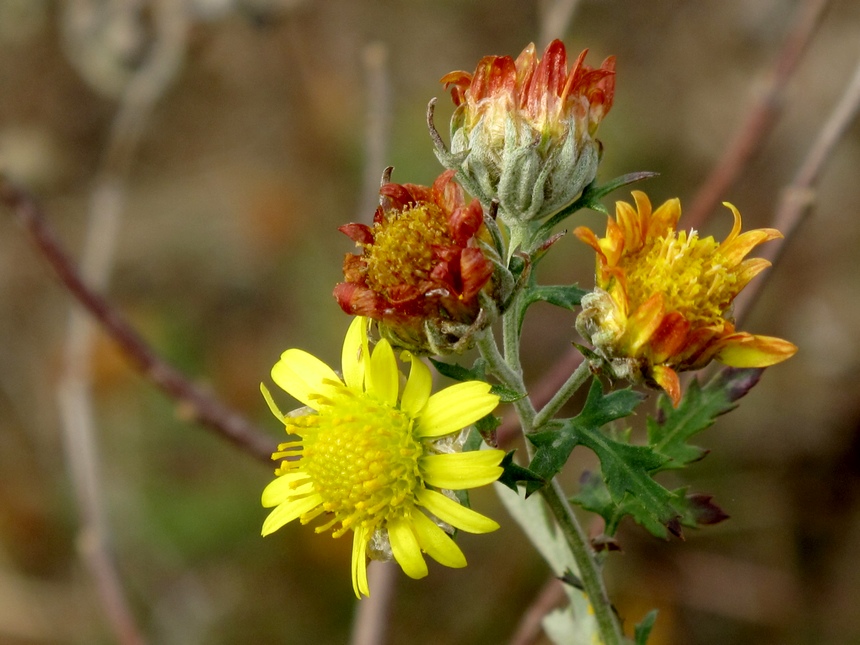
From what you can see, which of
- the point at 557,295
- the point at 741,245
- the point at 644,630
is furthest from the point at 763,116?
the point at 644,630

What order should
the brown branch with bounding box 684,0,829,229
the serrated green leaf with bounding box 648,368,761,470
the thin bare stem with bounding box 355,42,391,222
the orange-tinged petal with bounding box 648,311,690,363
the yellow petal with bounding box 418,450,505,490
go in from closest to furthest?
the yellow petal with bounding box 418,450,505,490, the orange-tinged petal with bounding box 648,311,690,363, the serrated green leaf with bounding box 648,368,761,470, the brown branch with bounding box 684,0,829,229, the thin bare stem with bounding box 355,42,391,222

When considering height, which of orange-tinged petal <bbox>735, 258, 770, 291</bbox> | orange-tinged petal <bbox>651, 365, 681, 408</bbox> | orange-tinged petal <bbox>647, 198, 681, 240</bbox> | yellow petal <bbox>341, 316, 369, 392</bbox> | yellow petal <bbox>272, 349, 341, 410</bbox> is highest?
yellow petal <bbox>272, 349, 341, 410</bbox>

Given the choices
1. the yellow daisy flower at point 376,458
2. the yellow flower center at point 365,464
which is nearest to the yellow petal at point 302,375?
the yellow daisy flower at point 376,458

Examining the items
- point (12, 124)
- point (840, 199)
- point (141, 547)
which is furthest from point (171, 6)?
point (840, 199)

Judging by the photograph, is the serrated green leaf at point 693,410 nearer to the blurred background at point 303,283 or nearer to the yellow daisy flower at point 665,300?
the yellow daisy flower at point 665,300

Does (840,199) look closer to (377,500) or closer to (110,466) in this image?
(377,500)

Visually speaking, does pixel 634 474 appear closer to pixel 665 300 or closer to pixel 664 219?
pixel 665 300

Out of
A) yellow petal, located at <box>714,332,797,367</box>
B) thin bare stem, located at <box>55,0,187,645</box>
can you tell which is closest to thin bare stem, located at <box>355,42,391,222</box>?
thin bare stem, located at <box>55,0,187,645</box>

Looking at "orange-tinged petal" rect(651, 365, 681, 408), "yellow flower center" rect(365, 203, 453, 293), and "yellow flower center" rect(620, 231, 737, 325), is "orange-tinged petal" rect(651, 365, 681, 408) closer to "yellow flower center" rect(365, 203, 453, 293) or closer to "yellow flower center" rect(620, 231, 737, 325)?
"yellow flower center" rect(620, 231, 737, 325)
